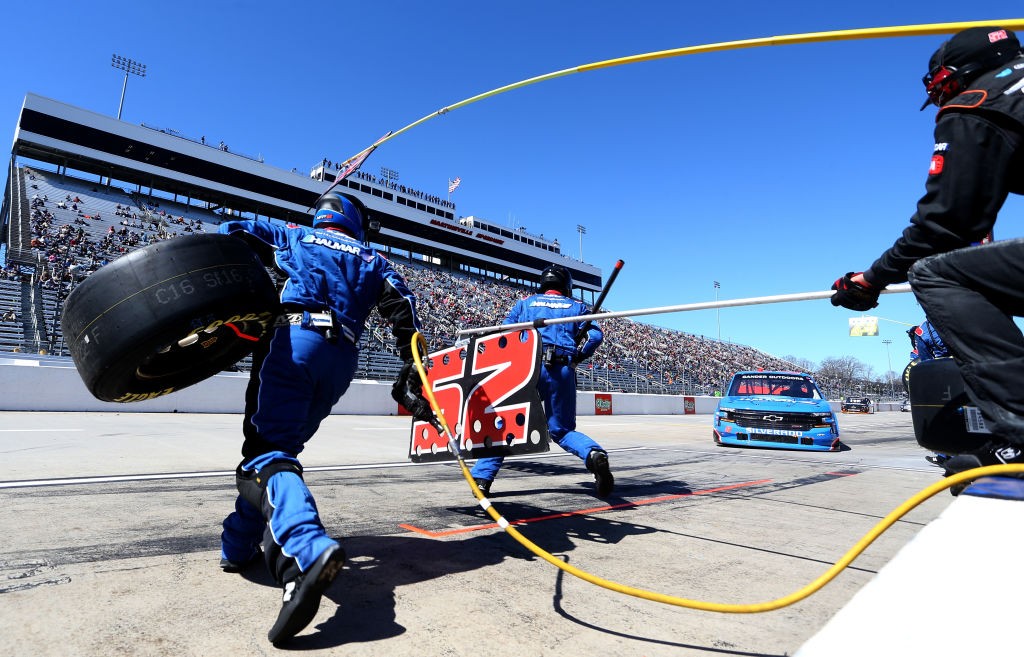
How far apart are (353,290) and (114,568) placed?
149 centimetres

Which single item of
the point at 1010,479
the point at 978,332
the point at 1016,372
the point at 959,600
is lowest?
the point at 959,600

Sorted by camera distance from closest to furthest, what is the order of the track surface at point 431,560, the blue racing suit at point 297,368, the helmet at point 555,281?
the track surface at point 431,560
the blue racing suit at point 297,368
the helmet at point 555,281

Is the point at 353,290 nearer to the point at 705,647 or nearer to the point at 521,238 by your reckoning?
the point at 705,647

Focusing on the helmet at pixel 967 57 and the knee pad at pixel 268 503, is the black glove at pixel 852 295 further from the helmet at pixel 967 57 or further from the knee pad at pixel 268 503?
the knee pad at pixel 268 503

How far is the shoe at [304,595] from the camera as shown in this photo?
4.99 ft

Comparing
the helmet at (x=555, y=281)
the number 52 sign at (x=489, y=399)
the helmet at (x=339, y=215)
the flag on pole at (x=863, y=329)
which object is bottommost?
the number 52 sign at (x=489, y=399)

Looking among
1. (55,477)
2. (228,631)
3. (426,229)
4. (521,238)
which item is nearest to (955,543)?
(228,631)

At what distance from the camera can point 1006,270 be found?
57.5 inches

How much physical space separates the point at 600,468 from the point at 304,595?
2.70 m

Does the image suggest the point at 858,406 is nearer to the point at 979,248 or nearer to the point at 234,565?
the point at 979,248

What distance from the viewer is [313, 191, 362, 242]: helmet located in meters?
2.64

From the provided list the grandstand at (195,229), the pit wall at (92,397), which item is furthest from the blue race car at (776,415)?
the grandstand at (195,229)

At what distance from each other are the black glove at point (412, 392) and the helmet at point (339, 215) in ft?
2.55

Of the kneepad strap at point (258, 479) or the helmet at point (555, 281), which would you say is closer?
the kneepad strap at point (258, 479)
